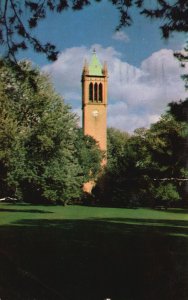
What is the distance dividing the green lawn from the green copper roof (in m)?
64.3

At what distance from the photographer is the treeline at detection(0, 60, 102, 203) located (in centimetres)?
3278

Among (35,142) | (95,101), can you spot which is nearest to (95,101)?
(95,101)

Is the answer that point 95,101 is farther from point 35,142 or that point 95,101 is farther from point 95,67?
point 35,142

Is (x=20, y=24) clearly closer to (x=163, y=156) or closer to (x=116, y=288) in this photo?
(x=116, y=288)

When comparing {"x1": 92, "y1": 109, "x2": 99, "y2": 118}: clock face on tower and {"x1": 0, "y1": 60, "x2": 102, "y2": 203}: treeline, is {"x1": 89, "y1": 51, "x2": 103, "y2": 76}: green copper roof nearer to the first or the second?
{"x1": 92, "y1": 109, "x2": 99, "y2": 118}: clock face on tower

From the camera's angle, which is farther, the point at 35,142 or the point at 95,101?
the point at 95,101

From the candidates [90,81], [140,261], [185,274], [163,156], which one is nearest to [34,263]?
[140,261]

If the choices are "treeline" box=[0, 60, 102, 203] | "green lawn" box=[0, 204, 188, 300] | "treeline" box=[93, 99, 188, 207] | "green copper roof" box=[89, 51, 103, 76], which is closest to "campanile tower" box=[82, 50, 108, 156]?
"green copper roof" box=[89, 51, 103, 76]

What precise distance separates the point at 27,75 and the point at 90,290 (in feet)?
16.6

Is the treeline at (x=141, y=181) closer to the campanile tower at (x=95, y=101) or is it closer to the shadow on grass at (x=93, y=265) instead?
the campanile tower at (x=95, y=101)

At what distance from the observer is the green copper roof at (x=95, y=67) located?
3360 inches

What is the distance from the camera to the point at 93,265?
553 inches

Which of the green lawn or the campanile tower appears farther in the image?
the campanile tower

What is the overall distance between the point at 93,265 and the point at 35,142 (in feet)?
70.6
